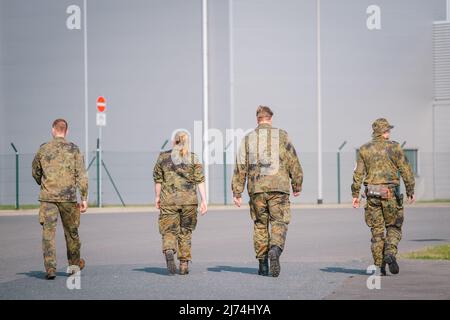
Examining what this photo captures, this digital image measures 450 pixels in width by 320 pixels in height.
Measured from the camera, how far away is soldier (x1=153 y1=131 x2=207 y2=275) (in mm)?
12477

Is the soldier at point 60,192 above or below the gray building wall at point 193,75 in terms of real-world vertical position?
below

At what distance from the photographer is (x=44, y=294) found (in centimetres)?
1064

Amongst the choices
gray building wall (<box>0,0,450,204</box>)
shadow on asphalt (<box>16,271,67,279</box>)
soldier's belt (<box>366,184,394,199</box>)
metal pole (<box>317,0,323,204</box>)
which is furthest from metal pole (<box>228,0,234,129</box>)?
soldier's belt (<box>366,184,394,199</box>)

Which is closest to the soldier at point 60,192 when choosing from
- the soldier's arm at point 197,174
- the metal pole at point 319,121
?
the soldier's arm at point 197,174

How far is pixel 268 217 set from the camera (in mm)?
12133

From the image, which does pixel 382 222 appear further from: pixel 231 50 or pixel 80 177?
pixel 231 50

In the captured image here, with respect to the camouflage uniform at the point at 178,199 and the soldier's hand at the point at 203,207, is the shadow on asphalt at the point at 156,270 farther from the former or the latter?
the soldier's hand at the point at 203,207

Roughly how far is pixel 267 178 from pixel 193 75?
24.0 m

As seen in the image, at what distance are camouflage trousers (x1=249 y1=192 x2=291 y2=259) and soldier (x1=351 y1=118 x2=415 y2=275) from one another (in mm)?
880

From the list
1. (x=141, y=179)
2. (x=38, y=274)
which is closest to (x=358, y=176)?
(x=38, y=274)

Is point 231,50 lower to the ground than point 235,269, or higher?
higher

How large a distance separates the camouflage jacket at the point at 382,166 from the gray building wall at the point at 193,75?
76.0 feet

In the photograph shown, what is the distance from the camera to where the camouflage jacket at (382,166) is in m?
12.2
